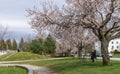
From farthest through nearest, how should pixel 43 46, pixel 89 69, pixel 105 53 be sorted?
pixel 43 46, pixel 105 53, pixel 89 69

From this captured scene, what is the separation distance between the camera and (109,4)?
28000 mm

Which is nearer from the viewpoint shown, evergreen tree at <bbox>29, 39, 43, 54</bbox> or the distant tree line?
evergreen tree at <bbox>29, 39, 43, 54</bbox>

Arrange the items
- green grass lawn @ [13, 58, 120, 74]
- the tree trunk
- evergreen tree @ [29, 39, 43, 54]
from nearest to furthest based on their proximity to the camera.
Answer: green grass lawn @ [13, 58, 120, 74] < the tree trunk < evergreen tree @ [29, 39, 43, 54]

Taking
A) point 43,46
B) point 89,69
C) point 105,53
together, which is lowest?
point 89,69

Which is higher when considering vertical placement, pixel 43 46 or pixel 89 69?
pixel 43 46

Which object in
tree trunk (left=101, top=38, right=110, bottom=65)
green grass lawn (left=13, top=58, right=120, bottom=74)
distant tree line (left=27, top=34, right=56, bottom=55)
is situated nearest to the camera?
green grass lawn (left=13, top=58, right=120, bottom=74)

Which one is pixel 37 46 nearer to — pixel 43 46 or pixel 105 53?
pixel 43 46

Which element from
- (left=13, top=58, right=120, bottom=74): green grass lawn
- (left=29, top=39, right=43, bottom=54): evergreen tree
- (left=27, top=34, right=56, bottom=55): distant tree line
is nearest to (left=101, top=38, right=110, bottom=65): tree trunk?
(left=13, top=58, right=120, bottom=74): green grass lawn

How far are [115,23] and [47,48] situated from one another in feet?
252

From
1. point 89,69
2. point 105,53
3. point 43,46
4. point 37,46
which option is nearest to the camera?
point 89,69

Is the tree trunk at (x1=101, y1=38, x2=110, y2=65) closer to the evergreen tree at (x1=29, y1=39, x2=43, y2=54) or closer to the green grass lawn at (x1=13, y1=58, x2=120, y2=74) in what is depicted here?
the green grass lawn at (x1=13, y1=58, x2=120, y2=74)

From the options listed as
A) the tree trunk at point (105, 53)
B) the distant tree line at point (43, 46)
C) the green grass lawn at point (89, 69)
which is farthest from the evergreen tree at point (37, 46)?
the tree trunk at point (105, 53)

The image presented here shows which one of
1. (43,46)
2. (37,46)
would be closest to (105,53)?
(37,46)

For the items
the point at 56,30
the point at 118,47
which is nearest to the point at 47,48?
the point at 118,47
